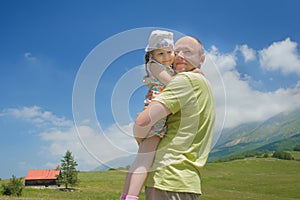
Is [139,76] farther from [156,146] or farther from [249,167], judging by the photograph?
[249,167]

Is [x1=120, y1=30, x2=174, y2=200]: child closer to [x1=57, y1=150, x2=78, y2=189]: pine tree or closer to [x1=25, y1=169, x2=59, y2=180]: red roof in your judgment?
[x1=57, y1=150, x2=78, y2=189]: pine tree

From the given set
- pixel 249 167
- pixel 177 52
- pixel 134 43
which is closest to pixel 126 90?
pixel 134 43

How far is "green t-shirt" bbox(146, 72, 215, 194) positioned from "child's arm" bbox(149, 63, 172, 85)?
0.65 ft

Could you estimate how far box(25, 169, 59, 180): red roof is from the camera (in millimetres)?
56959

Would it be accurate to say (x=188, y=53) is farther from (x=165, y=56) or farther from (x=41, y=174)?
(x=41, y=174)

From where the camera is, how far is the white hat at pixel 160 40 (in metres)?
2.88

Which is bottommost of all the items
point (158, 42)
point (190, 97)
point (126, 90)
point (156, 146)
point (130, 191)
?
point (130, 191)

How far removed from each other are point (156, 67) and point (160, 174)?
918 mm

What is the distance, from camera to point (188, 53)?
273cm

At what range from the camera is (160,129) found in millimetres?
2514

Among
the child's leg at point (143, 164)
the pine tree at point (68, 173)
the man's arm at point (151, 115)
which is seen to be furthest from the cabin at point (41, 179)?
the man's arm at point (151, 115)

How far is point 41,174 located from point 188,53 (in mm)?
60244

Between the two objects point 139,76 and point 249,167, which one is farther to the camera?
point 249,167

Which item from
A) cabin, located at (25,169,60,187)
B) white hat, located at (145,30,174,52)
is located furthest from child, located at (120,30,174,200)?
cabin, located at (25,169,60,187)
